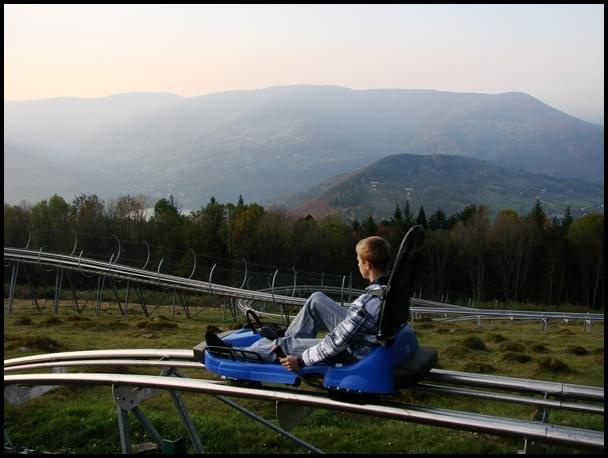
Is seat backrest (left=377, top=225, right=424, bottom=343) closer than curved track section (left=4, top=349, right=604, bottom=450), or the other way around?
curved track section (left=4, top=349, right=604, bottom=450)

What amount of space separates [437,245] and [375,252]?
6686cm

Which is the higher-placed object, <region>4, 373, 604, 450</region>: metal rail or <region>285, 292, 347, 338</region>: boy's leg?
<region>285, 292, 347, 338</region>: boy's leg

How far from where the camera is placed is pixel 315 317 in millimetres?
6023

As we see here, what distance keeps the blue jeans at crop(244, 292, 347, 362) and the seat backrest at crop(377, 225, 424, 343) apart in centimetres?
65

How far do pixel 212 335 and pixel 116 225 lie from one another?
48.8 m

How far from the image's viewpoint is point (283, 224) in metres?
68.8

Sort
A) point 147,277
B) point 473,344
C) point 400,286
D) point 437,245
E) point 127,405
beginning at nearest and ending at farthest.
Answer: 1. point 400,286
2. point 127,405
3. point 473,344
4. point 147,277
5. point 437,245

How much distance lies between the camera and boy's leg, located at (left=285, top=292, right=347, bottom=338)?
233 inches

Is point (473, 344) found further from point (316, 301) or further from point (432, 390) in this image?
point (316, 301)

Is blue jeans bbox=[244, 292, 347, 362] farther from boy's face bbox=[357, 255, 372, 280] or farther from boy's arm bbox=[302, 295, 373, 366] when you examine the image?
boy's face bbox=[357, 255, 372, 280]

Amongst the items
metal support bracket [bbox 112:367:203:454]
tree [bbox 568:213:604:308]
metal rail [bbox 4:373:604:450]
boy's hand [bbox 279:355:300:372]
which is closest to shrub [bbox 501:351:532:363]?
metal support bracket [bbox 112:367:203:454]

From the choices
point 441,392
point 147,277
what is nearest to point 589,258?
point 147,277

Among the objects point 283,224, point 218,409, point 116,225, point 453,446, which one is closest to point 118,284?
point 116,225

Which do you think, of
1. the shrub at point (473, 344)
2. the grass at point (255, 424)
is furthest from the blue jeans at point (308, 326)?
the shrub at point (473, 344)
